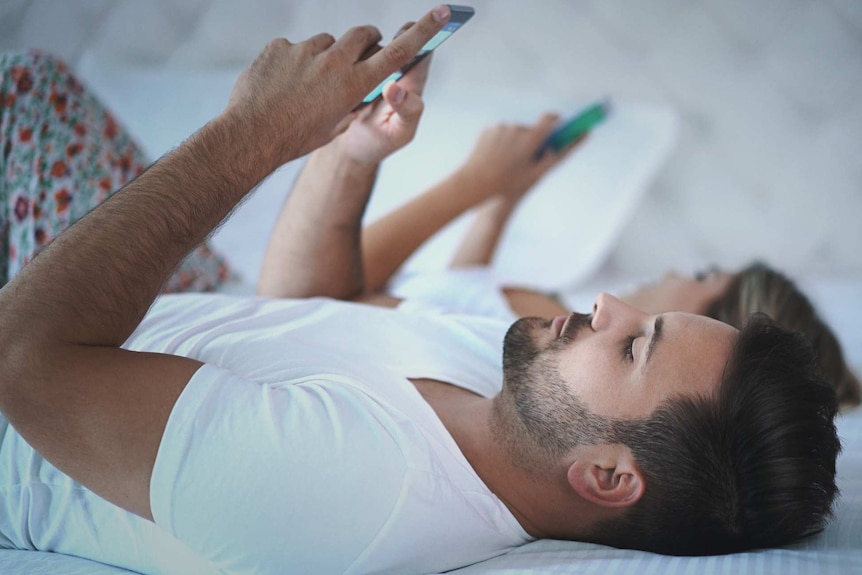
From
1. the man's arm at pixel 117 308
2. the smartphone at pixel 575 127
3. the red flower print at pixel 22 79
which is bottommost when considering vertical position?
the man's arm at pixel 117 308

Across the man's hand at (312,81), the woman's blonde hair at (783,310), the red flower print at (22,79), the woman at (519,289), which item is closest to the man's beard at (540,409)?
the man's hand at (312,81)

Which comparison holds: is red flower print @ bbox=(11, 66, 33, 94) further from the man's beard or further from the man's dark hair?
the man's dark hair

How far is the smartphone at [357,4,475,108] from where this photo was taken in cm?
87

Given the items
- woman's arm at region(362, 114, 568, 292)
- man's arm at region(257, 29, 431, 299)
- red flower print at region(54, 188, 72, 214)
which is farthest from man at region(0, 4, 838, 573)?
woman's arm at region(362, 114, 568, 292)

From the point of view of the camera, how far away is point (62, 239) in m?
A: 0.70

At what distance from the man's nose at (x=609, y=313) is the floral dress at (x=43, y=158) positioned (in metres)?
0.57

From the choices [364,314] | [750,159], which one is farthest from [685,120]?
[364,314]

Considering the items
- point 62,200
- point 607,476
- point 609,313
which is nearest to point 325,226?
point 62,200

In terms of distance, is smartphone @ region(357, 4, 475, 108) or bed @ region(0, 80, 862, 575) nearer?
smartphone @ region(357, 4, 475, 108)

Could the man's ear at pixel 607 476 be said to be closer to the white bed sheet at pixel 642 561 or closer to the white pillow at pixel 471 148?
the white bed sheet at pixel 642 561

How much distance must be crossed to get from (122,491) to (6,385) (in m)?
0.13

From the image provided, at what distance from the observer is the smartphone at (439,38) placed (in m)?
0.87

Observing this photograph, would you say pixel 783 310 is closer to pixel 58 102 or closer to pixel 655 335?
pixel 655 335

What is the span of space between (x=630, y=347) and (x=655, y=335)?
30 millimetres
